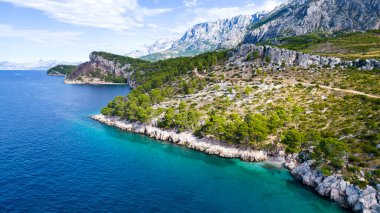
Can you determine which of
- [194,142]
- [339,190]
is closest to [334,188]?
[339,190]

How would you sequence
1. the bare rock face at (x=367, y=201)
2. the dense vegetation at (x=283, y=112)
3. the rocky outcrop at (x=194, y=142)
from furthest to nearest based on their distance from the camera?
the rocky outcrop at (x=194, y=142)
the dense vegetation at (x=283, y=112)
the bare rock face at (x=367, y=201)

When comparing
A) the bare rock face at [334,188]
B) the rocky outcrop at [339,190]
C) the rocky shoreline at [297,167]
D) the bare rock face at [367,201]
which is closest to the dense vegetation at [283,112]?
the bare rock face at [334,188]

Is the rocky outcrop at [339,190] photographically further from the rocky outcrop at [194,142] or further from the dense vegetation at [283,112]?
the rocky outcrop at [194,142]

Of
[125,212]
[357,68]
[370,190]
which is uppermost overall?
[357,68]

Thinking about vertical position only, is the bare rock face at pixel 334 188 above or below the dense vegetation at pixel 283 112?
below

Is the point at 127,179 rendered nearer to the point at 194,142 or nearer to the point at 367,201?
the point at 194,142

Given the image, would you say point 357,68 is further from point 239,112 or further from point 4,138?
point 4,138

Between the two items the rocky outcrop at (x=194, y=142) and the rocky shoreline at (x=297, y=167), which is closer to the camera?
the rocky shoreline at (x=297, y=167)

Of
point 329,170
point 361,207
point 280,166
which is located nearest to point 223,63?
Result: point 280,166
